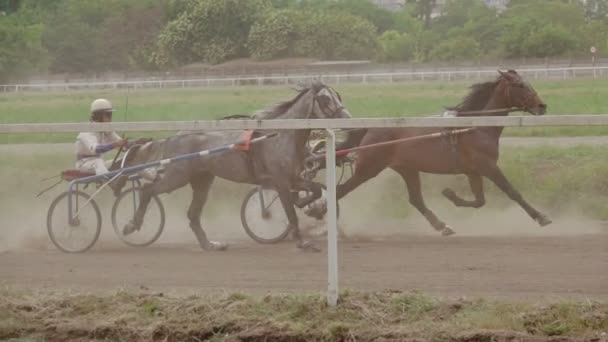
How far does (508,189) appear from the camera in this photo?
33.1ft

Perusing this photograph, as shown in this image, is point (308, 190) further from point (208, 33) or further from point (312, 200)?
point (208, 33)

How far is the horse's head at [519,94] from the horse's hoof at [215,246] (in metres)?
4.02

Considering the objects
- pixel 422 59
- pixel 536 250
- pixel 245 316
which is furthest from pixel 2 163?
pixel 422 59

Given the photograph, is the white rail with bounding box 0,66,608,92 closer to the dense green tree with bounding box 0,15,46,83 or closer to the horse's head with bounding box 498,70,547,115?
the dense green tree with bounding box 0,15,46,83

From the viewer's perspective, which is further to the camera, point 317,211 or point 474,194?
point 474,194

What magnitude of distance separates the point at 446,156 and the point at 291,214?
5.99 feet

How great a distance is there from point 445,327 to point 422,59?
113 feet

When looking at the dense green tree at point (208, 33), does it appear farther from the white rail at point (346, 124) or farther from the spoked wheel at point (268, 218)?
the white rail at point (346, 124)

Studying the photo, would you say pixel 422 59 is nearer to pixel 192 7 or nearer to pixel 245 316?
pixel 192 7

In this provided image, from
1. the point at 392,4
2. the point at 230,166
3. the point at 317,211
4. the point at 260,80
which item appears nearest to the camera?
the point at 317,211

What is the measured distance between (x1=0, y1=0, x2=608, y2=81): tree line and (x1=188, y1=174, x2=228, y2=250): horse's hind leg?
2451 cm

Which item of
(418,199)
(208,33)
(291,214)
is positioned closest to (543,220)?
(418,199)

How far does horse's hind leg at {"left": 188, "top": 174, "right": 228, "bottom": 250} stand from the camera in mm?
8102

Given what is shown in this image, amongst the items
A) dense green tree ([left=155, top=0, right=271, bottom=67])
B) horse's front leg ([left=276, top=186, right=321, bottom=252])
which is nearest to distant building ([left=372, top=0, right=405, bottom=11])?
dense green tree ([left=155, top=0, right=271, bottom=67])
